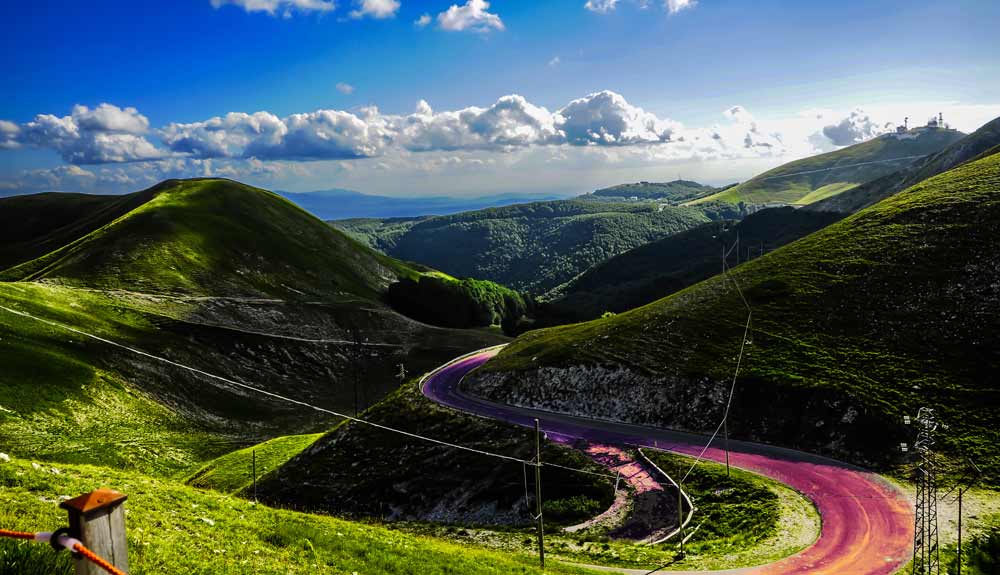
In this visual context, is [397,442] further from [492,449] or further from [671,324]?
[671,324]

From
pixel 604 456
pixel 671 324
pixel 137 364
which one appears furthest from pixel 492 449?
pixel 137 364

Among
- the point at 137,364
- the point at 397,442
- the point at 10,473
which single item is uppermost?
the point at 10,473

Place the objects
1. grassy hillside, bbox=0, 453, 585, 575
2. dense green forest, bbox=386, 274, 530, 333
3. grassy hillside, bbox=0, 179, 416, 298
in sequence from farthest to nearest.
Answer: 1. dense green forest, bbox=386, 274, 530, 333
2. grassy hillside, bbox=0, 179, 416, 298
3. grassy hillside, bbox=0, 453, 585, 575

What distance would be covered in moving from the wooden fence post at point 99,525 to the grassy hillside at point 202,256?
133 m

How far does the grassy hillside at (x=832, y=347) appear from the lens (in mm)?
55719

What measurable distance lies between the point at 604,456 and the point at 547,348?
96.9ft

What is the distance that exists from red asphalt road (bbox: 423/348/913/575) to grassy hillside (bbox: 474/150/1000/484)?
9.01 ft

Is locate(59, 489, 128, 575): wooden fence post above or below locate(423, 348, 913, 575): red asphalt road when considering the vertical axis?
above

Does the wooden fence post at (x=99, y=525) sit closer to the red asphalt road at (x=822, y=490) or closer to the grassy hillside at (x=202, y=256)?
the red asphalt road at (x=822, y=490)

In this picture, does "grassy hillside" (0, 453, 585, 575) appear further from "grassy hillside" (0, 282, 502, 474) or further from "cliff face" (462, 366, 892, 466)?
"grassy hillside" (0, 282, 502, 474)

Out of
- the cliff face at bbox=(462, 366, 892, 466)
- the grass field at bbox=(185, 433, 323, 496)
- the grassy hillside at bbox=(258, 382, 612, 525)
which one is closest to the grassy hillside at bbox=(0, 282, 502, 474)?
the grass field at bbox=(185, 433, 323, 496)

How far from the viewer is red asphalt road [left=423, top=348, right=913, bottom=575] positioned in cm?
3612

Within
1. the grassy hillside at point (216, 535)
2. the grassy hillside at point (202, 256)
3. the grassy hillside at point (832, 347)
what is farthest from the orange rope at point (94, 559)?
the grassy hillside at point (202, 256)

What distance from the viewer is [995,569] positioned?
3478cm
